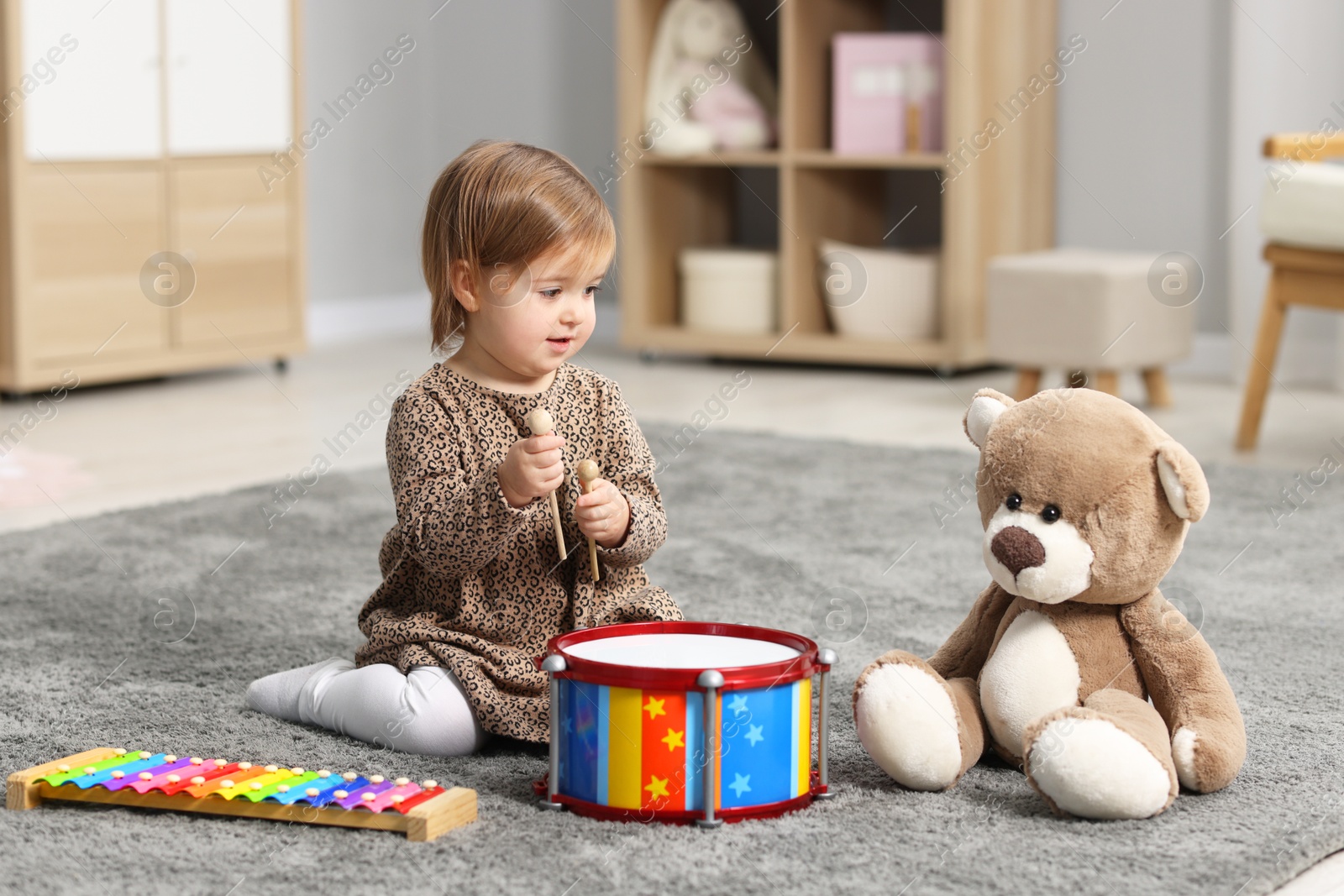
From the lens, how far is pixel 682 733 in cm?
100

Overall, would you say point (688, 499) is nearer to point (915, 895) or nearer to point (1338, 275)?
point (1338, 275)

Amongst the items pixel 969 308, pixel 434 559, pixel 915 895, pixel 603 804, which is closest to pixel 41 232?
pixel 969 308

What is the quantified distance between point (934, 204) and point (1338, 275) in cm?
135

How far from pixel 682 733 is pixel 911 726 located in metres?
0.16

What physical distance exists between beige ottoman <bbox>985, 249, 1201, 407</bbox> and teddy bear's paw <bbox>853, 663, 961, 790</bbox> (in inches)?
70.6

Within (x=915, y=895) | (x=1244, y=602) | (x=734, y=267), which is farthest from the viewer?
(x=734, y=267)

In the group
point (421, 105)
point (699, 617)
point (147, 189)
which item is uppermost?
point (421, 105)

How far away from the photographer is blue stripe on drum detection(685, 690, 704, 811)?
99 centimetres

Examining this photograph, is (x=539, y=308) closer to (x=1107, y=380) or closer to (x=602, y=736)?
(x=602, y=736)

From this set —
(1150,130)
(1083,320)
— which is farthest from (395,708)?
(1150,130)

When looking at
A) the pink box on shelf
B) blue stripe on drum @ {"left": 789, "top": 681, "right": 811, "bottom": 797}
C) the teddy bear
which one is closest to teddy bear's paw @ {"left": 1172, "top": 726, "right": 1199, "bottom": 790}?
the teddy bear

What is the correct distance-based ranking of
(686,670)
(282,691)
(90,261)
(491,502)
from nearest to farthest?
(686,670) → (491,502) → (282,691) → (90,261)

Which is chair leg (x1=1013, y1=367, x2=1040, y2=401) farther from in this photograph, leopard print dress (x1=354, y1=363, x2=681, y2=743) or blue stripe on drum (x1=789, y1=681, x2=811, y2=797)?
blue stripe on drum (x1=789, y1=681, x2=811, y2=797)

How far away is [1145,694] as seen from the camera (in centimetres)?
110
